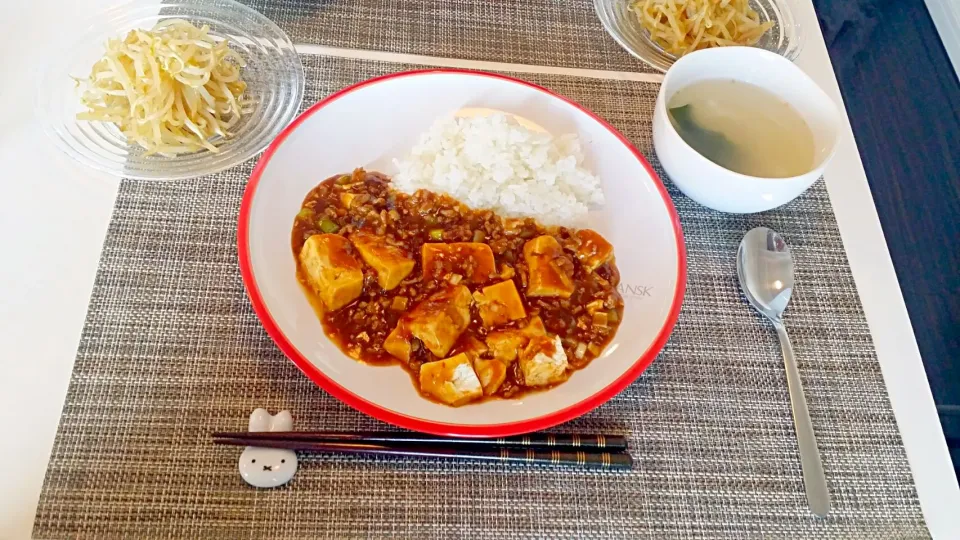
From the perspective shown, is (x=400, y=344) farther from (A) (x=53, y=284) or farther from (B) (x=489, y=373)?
(A) (x=53, y=284)

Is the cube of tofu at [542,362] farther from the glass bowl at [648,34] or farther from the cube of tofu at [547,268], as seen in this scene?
the glass bowl at [648,34]

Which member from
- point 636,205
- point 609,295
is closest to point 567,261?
point 609,295

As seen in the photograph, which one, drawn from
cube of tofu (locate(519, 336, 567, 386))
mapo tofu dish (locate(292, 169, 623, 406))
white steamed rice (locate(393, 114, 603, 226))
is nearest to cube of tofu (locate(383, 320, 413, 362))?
mapo tofu dish (locate(292, 169, 623, 406))

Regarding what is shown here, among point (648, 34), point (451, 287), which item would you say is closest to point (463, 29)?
point (648, 34)

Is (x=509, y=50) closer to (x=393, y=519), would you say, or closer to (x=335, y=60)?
(x=335, y=60)

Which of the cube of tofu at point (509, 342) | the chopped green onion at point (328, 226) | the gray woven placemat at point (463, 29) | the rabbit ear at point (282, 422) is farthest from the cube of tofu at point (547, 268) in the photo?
the gray woven placemat at point (463, 29)
